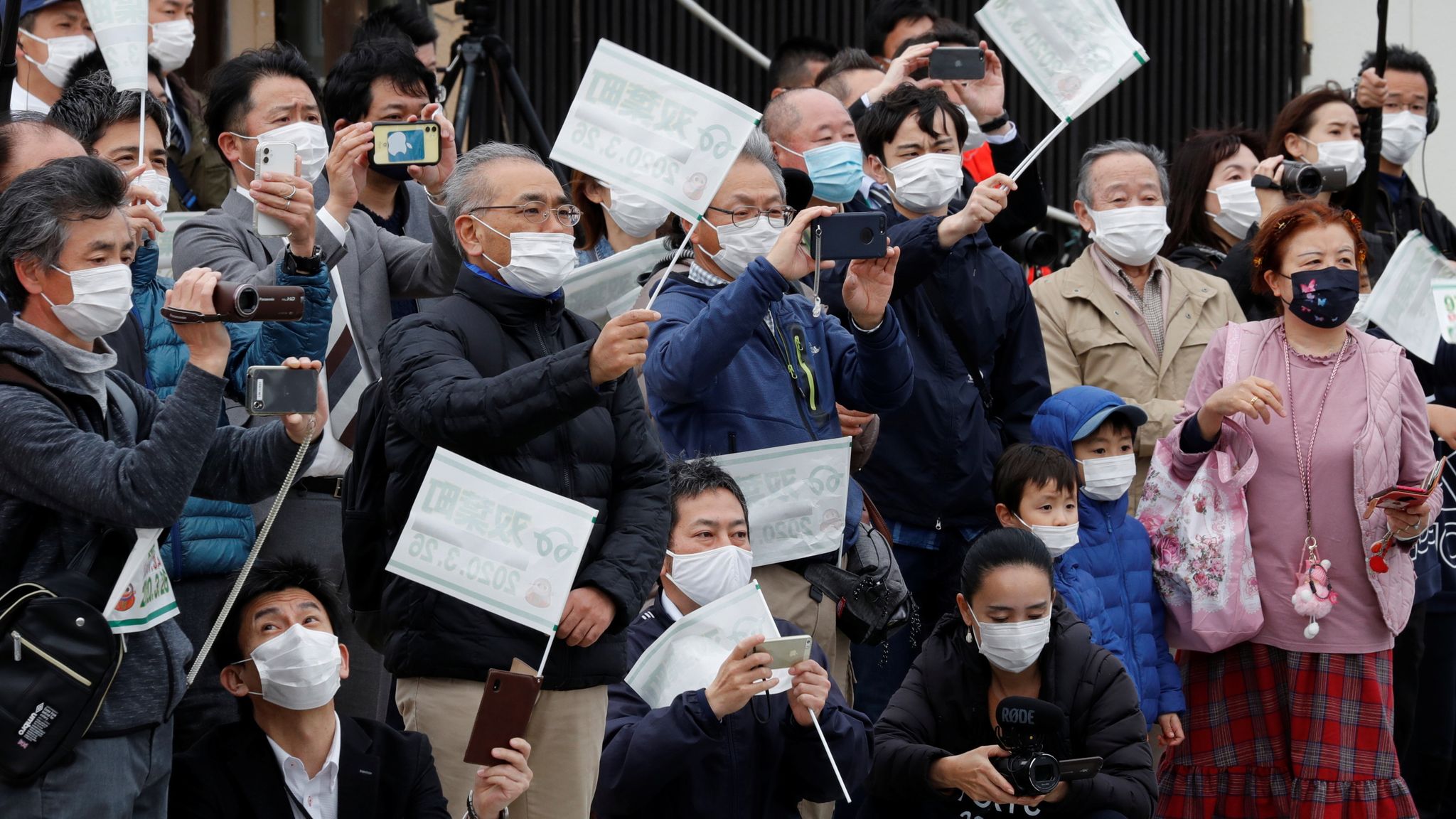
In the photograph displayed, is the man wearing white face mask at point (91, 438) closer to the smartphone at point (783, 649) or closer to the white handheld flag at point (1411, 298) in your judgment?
the smartphone at point (783, 649)

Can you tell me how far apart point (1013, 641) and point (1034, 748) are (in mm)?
297

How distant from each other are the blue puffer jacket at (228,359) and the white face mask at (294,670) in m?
0.33

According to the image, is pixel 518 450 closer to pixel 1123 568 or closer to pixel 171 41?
pixel 1123 568

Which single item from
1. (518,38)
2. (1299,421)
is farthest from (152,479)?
(518,38)

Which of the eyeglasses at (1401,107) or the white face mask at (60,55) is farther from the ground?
the white face mask at (60,55)

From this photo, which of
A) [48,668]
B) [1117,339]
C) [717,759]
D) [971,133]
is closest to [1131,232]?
[1117,339]

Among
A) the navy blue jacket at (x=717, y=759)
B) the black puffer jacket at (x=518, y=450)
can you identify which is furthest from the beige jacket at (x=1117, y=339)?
the black puffer jacket at (x=518, y=450)

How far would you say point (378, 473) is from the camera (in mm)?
4465

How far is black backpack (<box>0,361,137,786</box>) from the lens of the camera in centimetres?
350

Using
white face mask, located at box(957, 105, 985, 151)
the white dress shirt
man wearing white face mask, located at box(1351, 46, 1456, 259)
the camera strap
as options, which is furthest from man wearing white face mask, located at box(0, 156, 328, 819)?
man wearing white face mask, located at box(1351, 46, 1456, 259)

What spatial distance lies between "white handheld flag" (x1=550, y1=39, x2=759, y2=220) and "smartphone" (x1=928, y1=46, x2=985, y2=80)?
1.94 metres

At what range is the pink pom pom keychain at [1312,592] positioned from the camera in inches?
226

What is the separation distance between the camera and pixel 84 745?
11.9ft

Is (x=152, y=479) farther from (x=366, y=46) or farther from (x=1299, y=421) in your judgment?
(x=1299, y=421)
